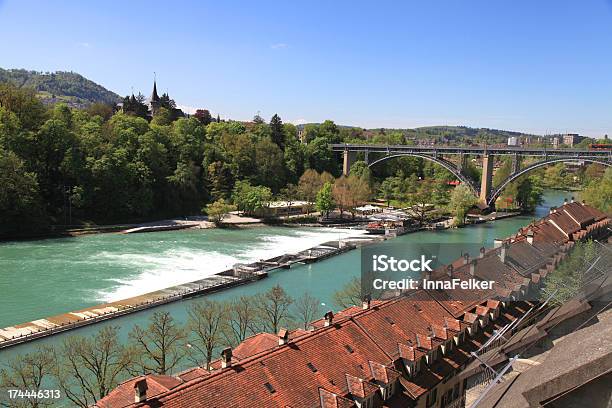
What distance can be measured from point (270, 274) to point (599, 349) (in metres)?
27.9

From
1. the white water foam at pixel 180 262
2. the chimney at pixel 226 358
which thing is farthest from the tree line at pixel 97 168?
the chimney at pixel 226 358

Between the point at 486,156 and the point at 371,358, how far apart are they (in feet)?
177

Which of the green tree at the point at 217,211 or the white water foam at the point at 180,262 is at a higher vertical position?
the green tree at the point at 217,211

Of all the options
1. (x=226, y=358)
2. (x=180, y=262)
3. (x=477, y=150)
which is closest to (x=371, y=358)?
(x=226, y=358)

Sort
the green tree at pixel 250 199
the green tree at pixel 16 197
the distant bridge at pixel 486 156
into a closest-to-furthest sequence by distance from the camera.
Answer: the green tree at pixel 16 197, the green tree at pixel 250 199, the distant bridge at pixel 486 156

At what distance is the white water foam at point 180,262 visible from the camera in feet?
86.5

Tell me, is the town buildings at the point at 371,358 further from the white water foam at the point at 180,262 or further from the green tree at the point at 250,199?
the green tree at the point at 250,199

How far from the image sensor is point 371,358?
1264cm

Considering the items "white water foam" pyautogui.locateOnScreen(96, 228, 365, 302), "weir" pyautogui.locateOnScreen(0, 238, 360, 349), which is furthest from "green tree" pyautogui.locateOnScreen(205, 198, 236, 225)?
"weir" pyautogui.locateOnScreen(0, 238, 360, 349)

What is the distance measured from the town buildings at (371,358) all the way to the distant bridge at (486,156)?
4133cm

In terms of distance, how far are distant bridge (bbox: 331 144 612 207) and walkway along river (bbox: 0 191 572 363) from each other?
14.8 m

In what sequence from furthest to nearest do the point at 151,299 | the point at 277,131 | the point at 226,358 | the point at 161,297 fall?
the point at 277,131, the point at 161,297, the point at 151,299, the point at 226,358

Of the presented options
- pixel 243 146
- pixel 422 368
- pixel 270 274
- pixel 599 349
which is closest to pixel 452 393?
pixel 422 368

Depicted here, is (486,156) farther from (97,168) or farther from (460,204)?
(97,168)
